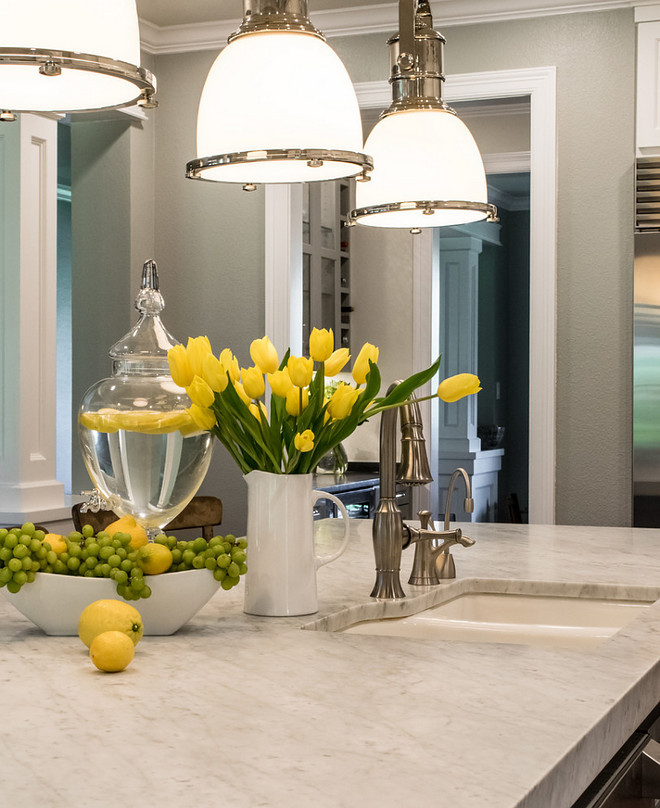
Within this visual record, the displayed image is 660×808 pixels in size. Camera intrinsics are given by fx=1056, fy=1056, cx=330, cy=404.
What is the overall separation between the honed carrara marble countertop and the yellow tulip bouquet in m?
0.27

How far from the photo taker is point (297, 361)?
61.6 inches

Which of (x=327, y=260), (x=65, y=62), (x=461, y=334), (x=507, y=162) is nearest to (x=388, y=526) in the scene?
(x=65, y=62)

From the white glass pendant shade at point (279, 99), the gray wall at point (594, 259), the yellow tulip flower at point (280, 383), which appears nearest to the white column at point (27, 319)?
the gray wall at point (594, 259)

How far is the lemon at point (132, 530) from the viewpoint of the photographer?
4.97ft

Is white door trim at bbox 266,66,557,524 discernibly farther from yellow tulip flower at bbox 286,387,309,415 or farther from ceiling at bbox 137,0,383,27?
yellow tulip flower at bbox 286,387,309,415

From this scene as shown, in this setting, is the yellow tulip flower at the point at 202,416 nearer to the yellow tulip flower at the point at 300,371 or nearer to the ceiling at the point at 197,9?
the yellow tulip flower at the point at 300,371

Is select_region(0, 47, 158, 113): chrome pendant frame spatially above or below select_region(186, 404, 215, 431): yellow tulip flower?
above

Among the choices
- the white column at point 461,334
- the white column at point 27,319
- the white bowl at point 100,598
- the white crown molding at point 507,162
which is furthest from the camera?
the white column at point 461,334

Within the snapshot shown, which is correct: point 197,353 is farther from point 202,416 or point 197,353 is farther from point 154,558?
point 154,558

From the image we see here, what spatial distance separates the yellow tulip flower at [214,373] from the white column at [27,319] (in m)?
2.44

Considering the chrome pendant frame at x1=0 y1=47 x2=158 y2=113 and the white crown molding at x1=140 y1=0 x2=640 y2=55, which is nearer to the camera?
the chrome pendant frame at x1=0 y1=47 x2=158 y2=113

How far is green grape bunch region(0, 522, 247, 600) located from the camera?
1422 millimetres

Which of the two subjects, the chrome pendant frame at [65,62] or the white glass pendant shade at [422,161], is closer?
the chrome pendant frame at [65,62]

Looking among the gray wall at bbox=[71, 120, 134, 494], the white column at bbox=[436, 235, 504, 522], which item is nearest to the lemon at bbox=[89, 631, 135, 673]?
the gray wall at bbox=[71, 120, 134, 494]
